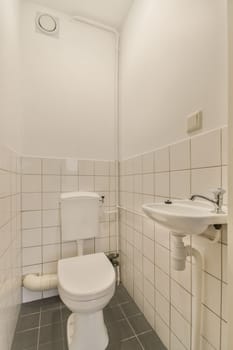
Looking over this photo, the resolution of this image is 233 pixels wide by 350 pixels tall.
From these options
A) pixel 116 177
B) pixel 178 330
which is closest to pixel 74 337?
pixel 178 330

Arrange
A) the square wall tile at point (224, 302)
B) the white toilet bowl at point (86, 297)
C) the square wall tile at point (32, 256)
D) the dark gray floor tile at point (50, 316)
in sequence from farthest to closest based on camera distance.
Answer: the square wall tile at point (32, 256) < the dark gray floor tile at point (50, 316) < the white toilet bowl at point (86, 297) < the square wall tile at point (224, 302)

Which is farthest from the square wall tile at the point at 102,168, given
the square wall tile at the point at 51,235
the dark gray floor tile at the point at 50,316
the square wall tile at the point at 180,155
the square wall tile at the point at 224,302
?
the square wall tile at the point at 224,302

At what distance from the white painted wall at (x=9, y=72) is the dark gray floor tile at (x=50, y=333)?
1314 mm

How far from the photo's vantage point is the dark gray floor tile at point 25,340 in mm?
1155

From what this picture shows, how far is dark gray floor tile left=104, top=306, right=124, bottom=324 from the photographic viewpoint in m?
1.37

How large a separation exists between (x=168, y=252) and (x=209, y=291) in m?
0.31

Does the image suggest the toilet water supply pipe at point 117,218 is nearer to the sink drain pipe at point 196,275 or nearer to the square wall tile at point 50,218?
the square wall tile at point 50,218

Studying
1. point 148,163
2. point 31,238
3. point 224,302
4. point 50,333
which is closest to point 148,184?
point 148,163

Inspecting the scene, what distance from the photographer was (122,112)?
1.84m

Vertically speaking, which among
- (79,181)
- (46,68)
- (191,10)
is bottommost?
(79,181)

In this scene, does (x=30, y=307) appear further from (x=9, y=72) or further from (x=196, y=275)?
(x=9, y=72)

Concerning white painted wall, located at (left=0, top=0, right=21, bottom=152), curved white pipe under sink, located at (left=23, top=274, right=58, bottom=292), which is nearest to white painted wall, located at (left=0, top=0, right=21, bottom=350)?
white painted wall, located at (left=0, top=0, right=21, bottom=152)

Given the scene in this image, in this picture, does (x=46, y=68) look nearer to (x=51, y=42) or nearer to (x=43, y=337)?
(x=51, y=42)

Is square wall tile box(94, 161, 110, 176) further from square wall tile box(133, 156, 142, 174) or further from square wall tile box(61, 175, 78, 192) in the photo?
square wall tile box(133, 156, 142, 174)
